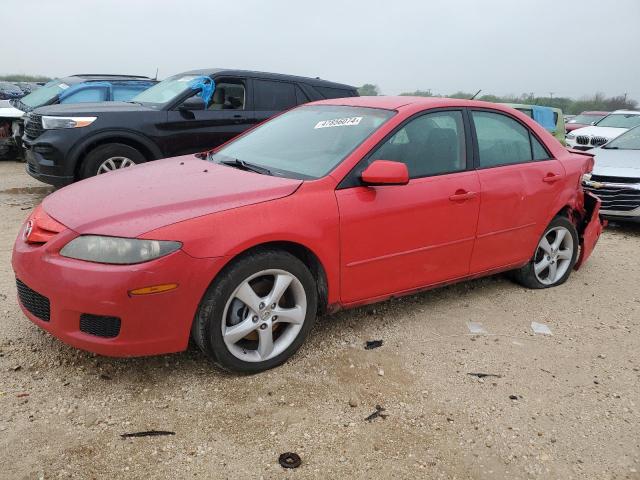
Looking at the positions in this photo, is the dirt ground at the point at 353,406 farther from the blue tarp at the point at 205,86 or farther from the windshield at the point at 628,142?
the windshield at the point at 628,142

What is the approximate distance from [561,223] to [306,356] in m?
2.57

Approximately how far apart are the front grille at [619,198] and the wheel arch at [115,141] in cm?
562

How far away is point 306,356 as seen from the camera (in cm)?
325

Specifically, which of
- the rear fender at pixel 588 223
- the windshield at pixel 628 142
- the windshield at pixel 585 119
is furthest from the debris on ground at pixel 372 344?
the windshield at pixel 585 119

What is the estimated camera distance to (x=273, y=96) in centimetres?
745

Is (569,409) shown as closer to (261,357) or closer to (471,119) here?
(261,357)

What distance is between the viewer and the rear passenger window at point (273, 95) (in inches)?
290

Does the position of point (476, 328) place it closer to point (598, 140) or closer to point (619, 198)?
point (619, 198)

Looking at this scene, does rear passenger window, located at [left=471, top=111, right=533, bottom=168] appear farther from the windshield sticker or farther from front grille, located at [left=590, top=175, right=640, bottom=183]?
front grille, located at [left=590, top=175, right=640, bottom=183]

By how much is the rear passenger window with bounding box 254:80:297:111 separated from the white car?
329 inches

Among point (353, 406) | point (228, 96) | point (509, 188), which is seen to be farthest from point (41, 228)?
point (228, 96)

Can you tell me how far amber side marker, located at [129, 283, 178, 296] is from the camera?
256 cm

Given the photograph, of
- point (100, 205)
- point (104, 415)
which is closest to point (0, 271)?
point (100, 205)

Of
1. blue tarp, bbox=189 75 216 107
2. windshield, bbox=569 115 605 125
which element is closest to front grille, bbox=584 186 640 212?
blue tarp, bbox=189 75 216 107
